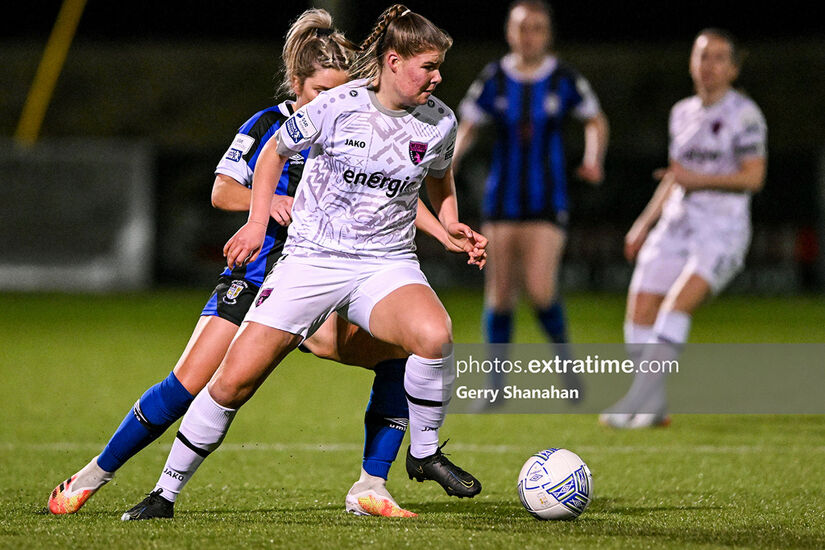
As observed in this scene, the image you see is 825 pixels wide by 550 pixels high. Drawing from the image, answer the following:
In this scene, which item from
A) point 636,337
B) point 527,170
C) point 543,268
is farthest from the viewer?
point 527,170

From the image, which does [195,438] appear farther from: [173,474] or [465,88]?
[465,88]

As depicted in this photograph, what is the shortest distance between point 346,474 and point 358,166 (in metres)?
1.76

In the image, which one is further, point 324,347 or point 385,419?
point 324,347

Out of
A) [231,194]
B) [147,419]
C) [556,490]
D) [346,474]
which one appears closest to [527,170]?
[346,474]

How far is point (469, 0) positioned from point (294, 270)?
21935mm

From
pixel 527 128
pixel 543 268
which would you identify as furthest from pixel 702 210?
pixel 527 128

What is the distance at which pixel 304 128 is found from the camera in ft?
14.0

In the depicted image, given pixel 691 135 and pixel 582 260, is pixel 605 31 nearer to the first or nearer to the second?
pixel 582 260

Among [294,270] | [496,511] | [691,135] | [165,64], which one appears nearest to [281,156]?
[294,270]

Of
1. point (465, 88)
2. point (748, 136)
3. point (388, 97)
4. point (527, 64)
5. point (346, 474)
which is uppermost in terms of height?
point (527, 64)

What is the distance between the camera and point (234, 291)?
182 inches

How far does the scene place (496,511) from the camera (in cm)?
466

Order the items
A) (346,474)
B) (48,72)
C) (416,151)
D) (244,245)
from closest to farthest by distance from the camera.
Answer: (244,245) → (416,151) → (346,474) → (48,72)

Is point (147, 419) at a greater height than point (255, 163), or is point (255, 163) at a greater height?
point (255, 163)
